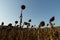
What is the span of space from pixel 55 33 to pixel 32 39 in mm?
1622

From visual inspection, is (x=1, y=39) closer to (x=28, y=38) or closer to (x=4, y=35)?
(x=4, y=35)

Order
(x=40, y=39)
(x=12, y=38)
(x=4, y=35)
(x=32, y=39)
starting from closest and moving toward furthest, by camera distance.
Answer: (x=40, y=39), (x=32, y=39), (x=12, y=38), (x=4, y=35)

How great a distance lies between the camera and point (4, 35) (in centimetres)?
464

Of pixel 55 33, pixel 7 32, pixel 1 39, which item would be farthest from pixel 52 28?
pixel 7 32

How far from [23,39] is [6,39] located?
2.07 feet

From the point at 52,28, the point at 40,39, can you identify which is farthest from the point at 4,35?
the point at 52,28

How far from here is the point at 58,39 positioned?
89.8 inches

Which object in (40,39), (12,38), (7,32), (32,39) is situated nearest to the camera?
(40,39)

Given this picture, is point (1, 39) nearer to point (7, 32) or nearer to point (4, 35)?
point (4, 35)

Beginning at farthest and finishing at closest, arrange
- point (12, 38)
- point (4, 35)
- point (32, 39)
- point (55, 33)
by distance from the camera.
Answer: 1. point (4, 35)
2. point (12, 38)
3. point (32, 39)
4. point (55, 33)

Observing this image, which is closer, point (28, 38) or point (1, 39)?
point (28, 38)

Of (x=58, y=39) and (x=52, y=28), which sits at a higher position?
(x=52, y=28)

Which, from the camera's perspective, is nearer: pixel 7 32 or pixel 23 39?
pixel 23 39

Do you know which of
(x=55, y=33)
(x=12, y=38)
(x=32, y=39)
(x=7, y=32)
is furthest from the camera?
(x=7, y=32)
